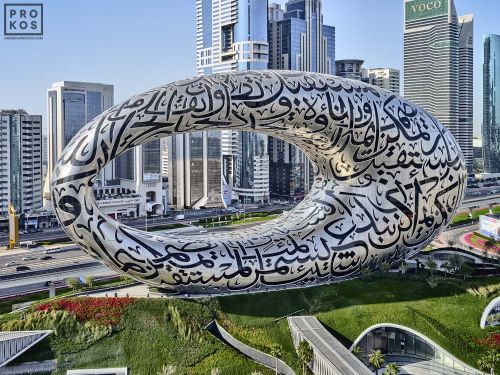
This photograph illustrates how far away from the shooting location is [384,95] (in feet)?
83.9

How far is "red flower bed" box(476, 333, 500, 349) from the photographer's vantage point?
2428cm

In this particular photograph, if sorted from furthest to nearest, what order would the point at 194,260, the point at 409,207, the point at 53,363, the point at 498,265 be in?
the point at 498,265 → the point at 409,207 → the point at 194,260 → the point at 53,363

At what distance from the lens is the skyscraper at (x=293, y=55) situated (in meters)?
92.6

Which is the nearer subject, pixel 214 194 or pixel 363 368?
pixel 363 368

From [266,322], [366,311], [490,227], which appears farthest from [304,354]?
[490,227]

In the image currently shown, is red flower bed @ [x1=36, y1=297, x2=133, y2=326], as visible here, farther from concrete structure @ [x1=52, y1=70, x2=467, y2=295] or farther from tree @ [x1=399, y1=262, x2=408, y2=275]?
tree @ [x1=399, y1=262, x2=408, y2=275]

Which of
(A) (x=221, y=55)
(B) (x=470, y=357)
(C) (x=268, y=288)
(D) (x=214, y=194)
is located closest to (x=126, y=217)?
(D) (x=214, y=194)

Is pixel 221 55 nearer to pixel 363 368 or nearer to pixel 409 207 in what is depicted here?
pixel 409 207

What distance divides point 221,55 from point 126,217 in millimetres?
30132

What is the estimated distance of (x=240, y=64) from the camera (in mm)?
81625

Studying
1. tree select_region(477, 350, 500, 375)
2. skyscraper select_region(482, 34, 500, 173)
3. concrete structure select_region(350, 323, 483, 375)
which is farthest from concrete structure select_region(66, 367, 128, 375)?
skyscraper select_region(482, 34, 500, 173)

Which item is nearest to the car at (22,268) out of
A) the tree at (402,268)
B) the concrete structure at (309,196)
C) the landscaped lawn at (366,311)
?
the concrete structure at (309,196)

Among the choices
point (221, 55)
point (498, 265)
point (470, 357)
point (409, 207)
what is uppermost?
point (221, 55)

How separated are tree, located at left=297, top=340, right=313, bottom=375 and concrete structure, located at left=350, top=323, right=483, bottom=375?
118 inches
